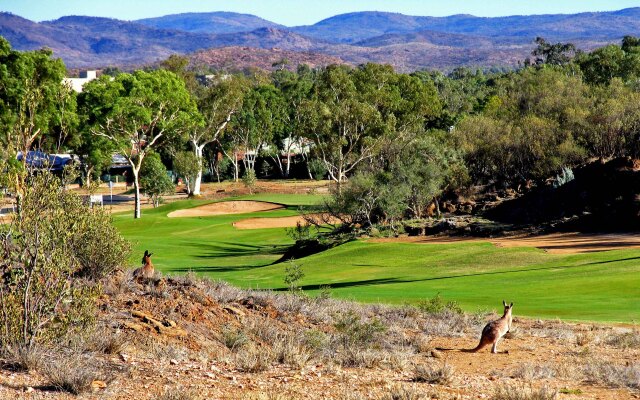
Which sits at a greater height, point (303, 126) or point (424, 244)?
point (303, 126)

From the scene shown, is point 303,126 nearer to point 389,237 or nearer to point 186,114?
point 186,114

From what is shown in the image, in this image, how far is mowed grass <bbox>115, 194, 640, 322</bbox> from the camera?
77.0 feet

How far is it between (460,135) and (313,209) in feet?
69.1

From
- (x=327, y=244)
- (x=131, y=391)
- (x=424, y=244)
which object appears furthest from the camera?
(x=327, y=244)

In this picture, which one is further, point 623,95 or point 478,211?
point 623,95

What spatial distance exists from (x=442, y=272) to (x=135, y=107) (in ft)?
129

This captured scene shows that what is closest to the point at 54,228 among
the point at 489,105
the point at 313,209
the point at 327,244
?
the point at 327,244

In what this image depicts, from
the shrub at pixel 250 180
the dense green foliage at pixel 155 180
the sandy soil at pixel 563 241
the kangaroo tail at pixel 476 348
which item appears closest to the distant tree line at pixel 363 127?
the dense green foliage at pixel 155 180

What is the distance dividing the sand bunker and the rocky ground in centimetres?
4786

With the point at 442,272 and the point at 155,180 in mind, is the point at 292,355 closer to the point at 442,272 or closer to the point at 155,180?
the point at 442,272

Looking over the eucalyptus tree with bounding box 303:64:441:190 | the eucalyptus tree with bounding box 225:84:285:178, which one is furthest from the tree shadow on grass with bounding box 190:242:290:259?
the eucalyptus tree with bounding box 225:84:285:178

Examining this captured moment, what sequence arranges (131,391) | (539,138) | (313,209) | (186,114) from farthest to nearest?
1. (186,114)
2. (539,138)
3. (313,209)
4. (131,391)

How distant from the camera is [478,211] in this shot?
5253 cm

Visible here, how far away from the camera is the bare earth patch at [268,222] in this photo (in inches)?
2329
